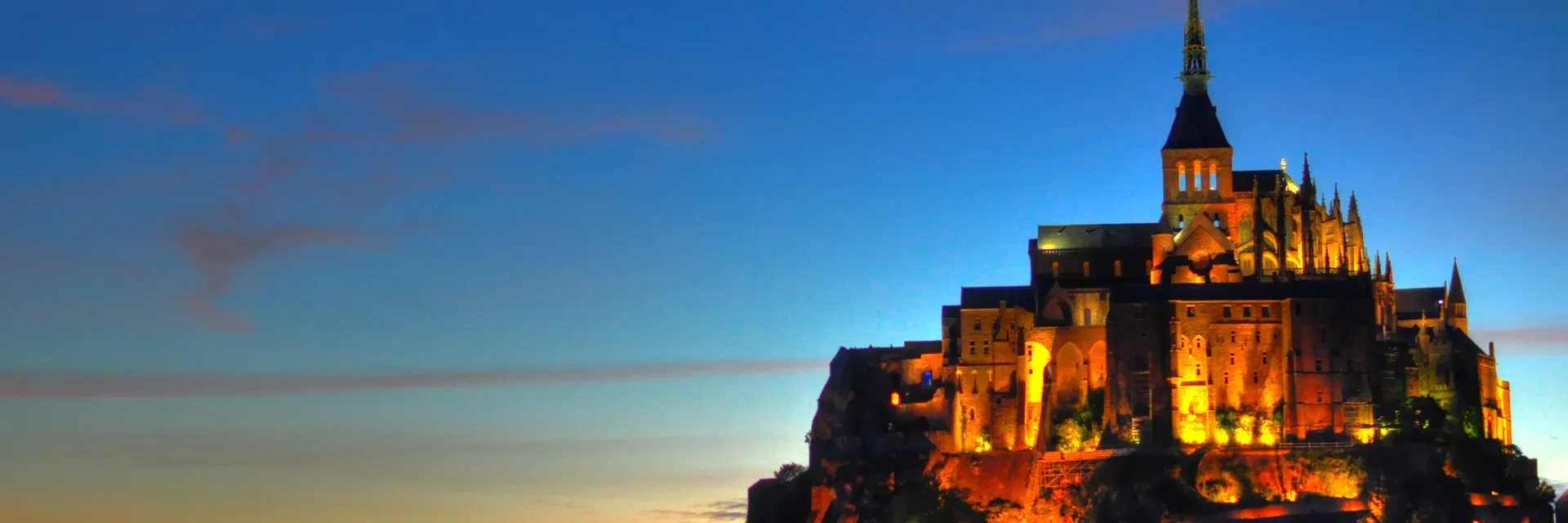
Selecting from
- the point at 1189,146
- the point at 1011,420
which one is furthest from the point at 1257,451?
the point at 1189,146

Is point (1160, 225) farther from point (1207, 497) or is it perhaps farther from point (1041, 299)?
point (1207, 497)

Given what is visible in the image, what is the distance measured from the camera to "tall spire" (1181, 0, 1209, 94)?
5620 inches

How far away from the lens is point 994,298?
132 m

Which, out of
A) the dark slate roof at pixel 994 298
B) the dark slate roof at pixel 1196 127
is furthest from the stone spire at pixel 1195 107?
the dark slate roof at pixel 994 298

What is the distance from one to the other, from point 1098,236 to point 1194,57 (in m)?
13.8

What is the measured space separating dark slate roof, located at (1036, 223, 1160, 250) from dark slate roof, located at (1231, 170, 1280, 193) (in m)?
5.22

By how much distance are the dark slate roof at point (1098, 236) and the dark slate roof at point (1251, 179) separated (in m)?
5.22

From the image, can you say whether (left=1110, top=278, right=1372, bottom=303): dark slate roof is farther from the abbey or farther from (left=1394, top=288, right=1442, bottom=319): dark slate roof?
(left=1394, top=288, right=1442, bottom=319): dark slate roof

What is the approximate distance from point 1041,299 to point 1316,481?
64.0ft

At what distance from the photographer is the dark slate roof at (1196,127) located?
13938 centimetres

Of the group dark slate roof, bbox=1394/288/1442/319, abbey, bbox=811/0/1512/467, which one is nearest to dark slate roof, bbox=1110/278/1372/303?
abbey, bbox=811/0/1512/467

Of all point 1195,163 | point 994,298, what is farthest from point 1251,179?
point 994,298

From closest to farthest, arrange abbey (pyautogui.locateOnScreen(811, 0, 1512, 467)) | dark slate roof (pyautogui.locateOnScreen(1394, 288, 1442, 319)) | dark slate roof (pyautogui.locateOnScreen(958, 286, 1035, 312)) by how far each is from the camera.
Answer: abbey (pyautogui.locateOnScreen(811, 0, 1512, 467)), dark slate roof (pyautogui.locateOnScreen(958, 286, 1035, 312)), dark slate roof (pyautogui.locateOnScreen(1394, 288, 1442, 319))

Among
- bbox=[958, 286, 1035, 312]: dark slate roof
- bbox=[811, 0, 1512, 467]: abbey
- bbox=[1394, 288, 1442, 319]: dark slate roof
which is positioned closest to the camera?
bbox=[811, 0, 1512, 467]: abbey
